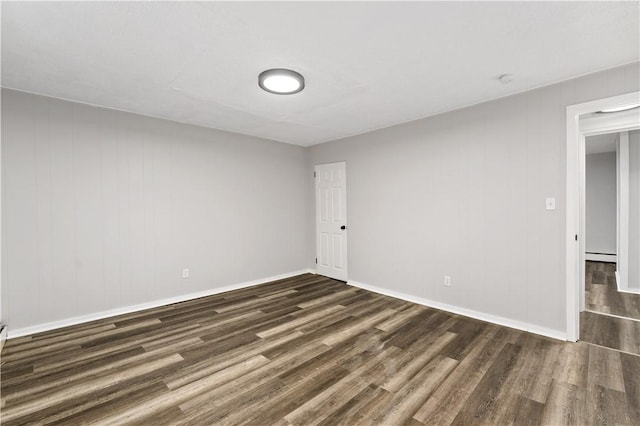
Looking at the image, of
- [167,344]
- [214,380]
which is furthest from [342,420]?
[167,344]

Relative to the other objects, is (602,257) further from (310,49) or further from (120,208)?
(120,208)

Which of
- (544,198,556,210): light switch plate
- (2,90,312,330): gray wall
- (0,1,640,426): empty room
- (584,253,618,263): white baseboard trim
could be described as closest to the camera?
(0,1,640,426): empty room

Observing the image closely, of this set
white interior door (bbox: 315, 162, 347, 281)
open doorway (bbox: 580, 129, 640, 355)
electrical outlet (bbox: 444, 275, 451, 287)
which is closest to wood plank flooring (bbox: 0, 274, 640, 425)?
electrical outlet (bbox: 444, 275, 451, 287)

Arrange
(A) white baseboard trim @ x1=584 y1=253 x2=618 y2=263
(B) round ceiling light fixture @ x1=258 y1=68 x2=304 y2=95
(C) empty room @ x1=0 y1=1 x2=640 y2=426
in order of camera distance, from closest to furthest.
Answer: (C) empty room @ x1=0 y1=1 x2=640 y2=426, (B) round ceiling light fixture @ x1=258 y1=68 x2=304 y2=95, (A) white baseboard trim @ x1=584 y1=253 x2=618 y2=263

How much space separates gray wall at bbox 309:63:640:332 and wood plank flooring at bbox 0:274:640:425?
0.50m

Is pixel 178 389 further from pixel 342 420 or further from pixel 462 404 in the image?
pixel 462 404

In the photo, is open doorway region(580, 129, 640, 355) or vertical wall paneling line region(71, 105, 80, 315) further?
vertical wall paneling line region(71, 105, 80, 315)

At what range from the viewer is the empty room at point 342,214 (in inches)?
74.2

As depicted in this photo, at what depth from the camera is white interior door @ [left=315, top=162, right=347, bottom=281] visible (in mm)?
5059

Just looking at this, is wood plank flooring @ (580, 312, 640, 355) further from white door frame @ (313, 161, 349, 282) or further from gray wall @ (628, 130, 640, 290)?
white door frame @ (313, 161, 349, 282)

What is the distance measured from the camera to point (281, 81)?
2578 millimetres

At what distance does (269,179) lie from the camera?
5.06m

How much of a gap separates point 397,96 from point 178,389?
3392mm

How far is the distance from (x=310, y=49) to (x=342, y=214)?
10.6ft
